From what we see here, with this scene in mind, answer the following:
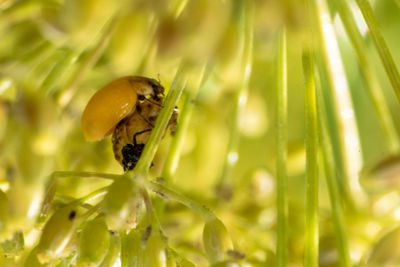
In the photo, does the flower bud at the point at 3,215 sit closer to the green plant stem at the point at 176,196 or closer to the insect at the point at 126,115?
the green plant stem at the point at 176,196

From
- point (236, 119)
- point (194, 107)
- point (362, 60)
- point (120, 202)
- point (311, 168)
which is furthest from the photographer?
point (194, 107)

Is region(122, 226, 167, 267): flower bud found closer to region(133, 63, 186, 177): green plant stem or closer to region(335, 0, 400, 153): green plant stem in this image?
region(133, 63, 186, 177): green plant stem

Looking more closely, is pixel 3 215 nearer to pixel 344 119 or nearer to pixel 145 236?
pixel 145 236

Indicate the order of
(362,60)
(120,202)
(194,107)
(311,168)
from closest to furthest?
(120,202) → (311,168) → (362,60) → (194,107)

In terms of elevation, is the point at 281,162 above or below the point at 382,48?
below

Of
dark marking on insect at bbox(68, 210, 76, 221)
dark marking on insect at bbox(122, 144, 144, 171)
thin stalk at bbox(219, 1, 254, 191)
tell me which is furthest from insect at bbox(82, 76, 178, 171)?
dark marking on insect at bbox(68, 210, 76, 221)

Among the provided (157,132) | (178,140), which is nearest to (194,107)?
(178,140)

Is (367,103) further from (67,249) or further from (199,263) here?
(67,249)
